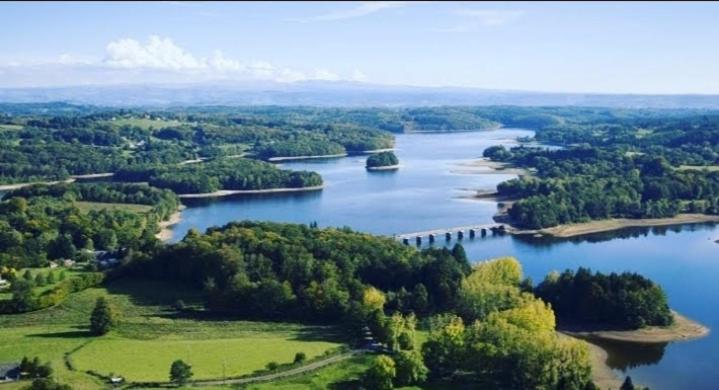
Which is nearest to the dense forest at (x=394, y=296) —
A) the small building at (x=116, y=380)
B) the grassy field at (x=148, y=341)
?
the grassy field at (x=148, y=341)

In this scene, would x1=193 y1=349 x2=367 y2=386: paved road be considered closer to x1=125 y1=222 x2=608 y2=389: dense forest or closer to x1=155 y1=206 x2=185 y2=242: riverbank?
x1=125 y1=222 x2=608 y2=389: dense forest

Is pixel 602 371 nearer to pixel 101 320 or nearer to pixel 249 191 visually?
pixel 101 320

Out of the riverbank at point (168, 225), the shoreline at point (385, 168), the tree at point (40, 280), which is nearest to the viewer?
the tree at point (40, 280)

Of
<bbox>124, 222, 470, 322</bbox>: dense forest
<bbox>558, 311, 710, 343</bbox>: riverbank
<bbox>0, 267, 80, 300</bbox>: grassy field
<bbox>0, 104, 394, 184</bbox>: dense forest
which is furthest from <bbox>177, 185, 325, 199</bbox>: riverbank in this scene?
<bbox>558, 311, 710, 343</bbox>: riverbank

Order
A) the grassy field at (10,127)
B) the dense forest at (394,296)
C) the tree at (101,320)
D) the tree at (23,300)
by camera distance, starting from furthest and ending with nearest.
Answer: the grassy field at (10,127), the tree at (23,300), the tree at (101,320), the dense forest at (394,296)

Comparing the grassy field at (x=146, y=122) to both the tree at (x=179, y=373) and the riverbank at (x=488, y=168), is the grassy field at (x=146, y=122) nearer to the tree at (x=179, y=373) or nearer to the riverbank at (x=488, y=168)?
the riverbank at (x=488, y=168)

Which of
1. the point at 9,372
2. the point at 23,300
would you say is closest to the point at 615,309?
the point at 9,372
